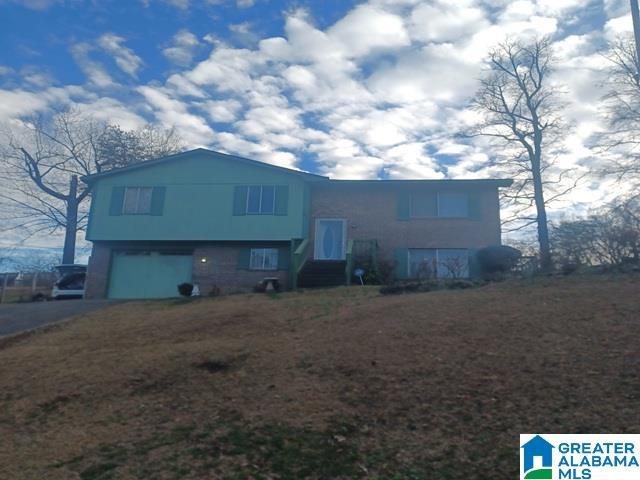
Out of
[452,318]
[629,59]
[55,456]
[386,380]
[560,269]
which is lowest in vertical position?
[55,456]

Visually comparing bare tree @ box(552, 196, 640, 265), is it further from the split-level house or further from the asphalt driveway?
the asphalt driveway

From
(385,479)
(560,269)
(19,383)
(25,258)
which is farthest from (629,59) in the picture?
(25,258)

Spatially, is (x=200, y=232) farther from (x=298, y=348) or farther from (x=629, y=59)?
(x=629, y=59)

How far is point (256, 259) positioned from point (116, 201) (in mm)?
6478

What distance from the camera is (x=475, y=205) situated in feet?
59.4

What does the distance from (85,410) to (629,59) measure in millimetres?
24261

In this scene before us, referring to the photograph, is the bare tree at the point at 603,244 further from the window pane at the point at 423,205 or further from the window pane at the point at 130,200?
the window pane at the point at 130,200

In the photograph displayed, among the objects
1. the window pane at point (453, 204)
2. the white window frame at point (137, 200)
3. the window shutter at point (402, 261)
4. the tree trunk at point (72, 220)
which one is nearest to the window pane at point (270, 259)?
the window shutter at point (402, 261)

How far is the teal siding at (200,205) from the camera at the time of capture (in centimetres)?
1805

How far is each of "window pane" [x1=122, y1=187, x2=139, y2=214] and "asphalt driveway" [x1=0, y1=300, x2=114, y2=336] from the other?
4953mm

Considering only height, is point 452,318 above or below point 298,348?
above

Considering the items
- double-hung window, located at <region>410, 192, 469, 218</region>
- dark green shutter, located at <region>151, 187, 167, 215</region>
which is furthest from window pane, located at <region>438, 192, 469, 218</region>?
dark green shutter, located at <region>151, 187, 167, 215</region>

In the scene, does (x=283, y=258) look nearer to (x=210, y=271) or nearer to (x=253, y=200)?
(x=253, y=200)

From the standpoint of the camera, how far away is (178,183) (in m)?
18.8
